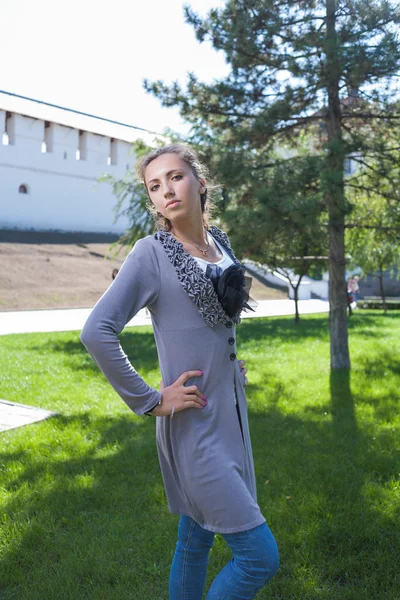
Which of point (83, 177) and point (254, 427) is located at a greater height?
point (83, 177)

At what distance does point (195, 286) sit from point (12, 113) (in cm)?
3644

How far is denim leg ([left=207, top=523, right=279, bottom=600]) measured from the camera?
171 centimetres

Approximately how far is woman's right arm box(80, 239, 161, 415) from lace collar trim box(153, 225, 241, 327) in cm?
7

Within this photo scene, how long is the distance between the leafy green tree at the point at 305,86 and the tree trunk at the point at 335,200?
1 cm

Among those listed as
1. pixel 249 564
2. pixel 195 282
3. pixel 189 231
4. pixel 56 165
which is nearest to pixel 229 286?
pixel 195 282

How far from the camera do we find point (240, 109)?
7680 mm

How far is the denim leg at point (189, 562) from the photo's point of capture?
2018mm

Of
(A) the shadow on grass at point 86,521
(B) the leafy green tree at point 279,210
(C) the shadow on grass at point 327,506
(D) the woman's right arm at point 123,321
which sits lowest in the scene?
(A) the shadow on grass at point 86,521

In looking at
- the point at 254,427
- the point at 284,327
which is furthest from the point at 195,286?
the point at 284,327

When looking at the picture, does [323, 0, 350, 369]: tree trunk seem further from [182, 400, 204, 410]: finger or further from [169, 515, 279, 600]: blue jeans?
[169, 515, 279, 600]: blue jeans

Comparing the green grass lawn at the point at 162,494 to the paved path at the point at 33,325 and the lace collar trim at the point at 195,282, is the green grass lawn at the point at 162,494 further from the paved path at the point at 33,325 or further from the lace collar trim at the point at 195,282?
the lace collar trim at the point at 195,282

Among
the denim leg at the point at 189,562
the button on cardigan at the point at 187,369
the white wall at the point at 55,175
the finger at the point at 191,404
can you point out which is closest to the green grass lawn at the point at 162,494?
the denim leg at the point at 189,562

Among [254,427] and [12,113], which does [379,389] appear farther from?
[12,113]

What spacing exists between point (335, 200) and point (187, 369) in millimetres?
5133
